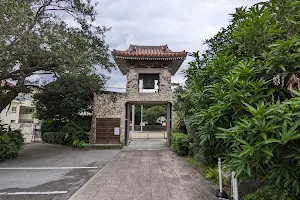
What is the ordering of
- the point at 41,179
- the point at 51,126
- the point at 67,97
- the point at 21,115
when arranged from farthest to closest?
the point at 21,115 < the point at 51,126 < the point at 67,97 < the point at 41,179

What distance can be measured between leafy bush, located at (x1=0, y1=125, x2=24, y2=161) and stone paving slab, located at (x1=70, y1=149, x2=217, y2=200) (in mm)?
4138

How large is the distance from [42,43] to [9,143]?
431cm

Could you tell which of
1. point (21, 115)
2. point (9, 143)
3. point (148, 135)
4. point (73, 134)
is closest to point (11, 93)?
point (9, 143)

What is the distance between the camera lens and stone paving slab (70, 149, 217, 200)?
12.5 ft

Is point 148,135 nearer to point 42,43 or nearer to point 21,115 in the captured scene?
point 42,43

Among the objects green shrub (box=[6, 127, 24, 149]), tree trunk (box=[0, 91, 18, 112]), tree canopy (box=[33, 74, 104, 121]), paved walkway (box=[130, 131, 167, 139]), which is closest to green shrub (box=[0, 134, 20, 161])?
green shrub (box=[6, 127, 24, 149])

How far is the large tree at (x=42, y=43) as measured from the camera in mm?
5426

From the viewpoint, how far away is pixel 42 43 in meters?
6.17

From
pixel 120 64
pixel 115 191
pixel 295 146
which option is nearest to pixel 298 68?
pixel 295 146

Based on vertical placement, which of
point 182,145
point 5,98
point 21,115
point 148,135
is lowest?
point 148,135

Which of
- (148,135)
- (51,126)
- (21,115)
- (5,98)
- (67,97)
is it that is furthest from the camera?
(21,115)

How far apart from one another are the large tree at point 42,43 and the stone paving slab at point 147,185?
4.24 m

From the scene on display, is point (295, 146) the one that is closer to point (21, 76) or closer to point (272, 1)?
point (272, 1)

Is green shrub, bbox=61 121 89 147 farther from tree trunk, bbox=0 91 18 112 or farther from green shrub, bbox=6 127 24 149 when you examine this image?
tree trunk, bbox=0 91 18 112
